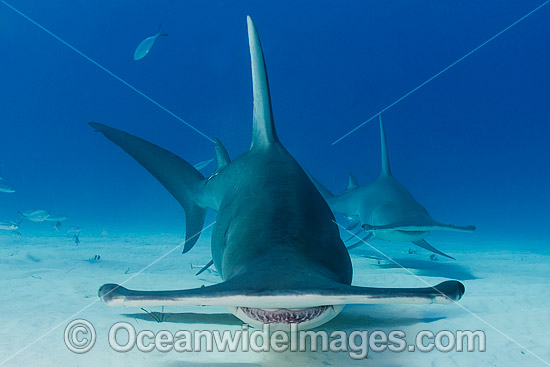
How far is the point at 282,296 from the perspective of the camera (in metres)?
1.25

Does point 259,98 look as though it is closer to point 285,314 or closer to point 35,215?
point 285,314

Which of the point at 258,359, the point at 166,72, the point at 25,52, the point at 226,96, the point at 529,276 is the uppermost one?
the point at 25,52

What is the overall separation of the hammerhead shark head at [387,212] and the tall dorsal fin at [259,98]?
2.34 metres

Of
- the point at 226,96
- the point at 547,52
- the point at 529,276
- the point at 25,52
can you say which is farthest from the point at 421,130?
the point at 25,52

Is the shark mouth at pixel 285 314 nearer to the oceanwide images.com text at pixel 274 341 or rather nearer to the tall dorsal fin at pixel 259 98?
the oceanwide images.com text at pixel 274 341

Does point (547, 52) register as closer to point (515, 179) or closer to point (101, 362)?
point (515, 179)

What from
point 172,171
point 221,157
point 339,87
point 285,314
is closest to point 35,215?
point 172,171

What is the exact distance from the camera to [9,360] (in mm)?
2230

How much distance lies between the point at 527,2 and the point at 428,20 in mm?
14523

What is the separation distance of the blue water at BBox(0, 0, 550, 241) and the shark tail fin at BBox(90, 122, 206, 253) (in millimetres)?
49805

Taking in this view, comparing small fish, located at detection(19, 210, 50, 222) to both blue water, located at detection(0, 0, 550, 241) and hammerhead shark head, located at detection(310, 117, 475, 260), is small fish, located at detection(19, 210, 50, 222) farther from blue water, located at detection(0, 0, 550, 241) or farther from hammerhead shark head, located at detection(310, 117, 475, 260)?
blue water, located at detection(0, 0, 550, 241)

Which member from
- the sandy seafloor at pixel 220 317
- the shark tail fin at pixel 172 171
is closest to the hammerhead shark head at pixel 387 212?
the sandy seafloor at pixel 220 317

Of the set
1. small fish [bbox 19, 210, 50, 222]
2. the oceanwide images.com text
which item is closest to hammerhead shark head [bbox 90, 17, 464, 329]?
the oceanwide images.com text

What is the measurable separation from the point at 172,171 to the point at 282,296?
2.84 metres
